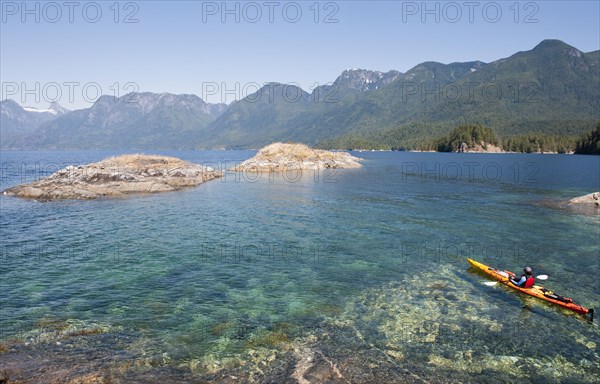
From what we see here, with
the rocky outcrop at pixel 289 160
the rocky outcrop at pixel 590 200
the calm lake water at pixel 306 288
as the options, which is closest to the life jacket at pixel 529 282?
the calm lake water at pixel 306 288

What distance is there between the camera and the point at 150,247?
3036 cm

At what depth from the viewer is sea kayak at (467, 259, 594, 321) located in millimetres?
19422

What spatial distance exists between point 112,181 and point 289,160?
68.9 metres

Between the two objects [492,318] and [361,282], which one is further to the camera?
[361,282]

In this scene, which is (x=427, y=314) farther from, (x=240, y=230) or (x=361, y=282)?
(x=240, y=230)

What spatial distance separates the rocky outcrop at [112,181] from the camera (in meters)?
55.0

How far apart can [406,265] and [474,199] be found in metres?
38.7

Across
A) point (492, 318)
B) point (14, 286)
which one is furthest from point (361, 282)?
point (14, 286)

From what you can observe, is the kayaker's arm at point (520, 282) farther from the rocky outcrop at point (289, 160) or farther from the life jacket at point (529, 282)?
the rocky outcrop at point (289, 160)

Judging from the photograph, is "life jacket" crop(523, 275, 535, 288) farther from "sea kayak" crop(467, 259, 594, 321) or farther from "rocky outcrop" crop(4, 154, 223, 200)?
"rocky outcrop" crop(4, 154, 223, 200)

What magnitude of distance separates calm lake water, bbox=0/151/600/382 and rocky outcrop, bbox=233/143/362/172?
218 ft

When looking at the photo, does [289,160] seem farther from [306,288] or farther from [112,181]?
[306,288]

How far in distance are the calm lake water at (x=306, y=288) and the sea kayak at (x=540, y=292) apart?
0.47m

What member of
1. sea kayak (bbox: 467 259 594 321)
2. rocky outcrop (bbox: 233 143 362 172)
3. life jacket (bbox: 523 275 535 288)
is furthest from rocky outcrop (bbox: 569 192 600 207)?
rocky outcrop (bbox: 233 143 362 172)
